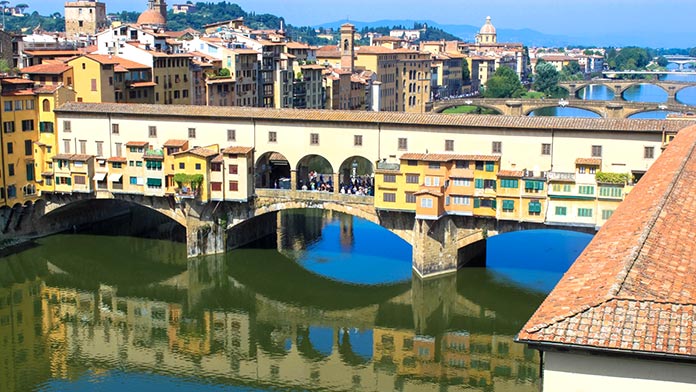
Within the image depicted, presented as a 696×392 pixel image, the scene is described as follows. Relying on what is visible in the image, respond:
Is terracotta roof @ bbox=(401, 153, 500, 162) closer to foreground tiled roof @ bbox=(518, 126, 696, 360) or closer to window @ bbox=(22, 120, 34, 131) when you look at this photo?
window @ bbox=(22, 120, 34, 131)

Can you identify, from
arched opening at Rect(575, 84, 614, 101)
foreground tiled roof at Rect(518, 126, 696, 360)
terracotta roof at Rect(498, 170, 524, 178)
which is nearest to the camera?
foreground tiled roof at Rect(518, 126, 696, 360)

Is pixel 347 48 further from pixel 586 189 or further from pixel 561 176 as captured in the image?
pixel 586 189

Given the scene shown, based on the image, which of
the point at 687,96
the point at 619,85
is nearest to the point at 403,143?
the point at 619,85

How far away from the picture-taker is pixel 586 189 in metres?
30.9

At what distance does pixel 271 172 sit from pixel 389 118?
29.5 ft

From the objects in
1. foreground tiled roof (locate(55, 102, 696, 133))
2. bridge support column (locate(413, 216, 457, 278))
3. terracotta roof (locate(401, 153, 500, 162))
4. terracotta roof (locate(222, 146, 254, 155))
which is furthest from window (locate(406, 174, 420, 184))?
terracotta roof (locate(222, 146, 254, 155))

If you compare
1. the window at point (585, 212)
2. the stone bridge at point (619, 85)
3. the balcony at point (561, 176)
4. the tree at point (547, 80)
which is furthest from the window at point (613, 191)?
the tree at point (547, 80)

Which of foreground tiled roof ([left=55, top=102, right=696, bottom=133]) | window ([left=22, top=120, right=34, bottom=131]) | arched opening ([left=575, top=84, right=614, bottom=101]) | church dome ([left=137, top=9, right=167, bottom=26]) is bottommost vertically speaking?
window ([left=22, top=120, right=34, bottom=131])

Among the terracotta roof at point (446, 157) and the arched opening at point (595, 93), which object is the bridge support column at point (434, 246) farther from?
the arched opening at point (595, 93)

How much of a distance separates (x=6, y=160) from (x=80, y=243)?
182 inches

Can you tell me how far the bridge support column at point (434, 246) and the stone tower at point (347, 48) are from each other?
45.3 metres

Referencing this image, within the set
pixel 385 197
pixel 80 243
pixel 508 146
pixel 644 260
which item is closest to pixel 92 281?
pixel 80 243

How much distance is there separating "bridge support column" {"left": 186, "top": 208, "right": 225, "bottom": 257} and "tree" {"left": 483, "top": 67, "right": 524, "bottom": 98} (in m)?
81.2

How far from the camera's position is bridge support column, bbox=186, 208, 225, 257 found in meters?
35.6
